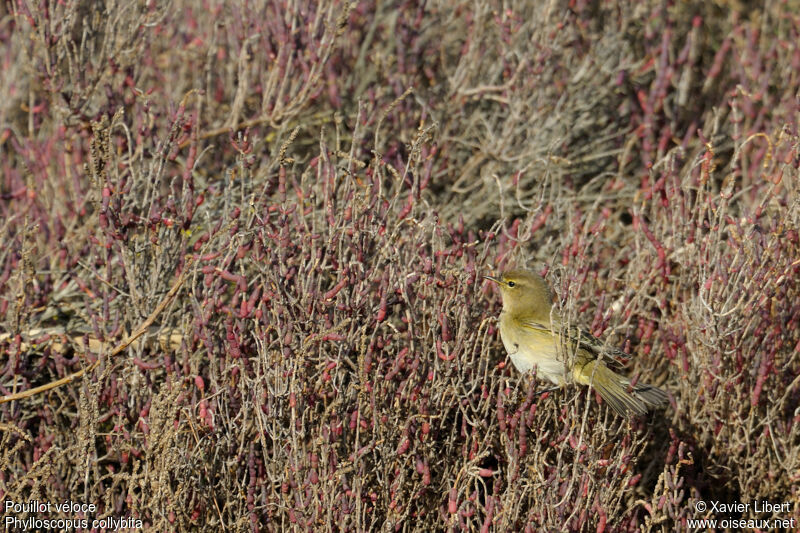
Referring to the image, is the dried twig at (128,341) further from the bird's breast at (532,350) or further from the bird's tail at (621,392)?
the bird's tail at (621,392)

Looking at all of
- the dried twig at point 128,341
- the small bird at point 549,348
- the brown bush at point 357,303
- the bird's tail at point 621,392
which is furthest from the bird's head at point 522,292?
the dried twig at point 128,341

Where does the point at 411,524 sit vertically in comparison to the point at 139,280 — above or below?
below

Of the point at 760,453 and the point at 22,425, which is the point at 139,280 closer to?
the point at 22,425

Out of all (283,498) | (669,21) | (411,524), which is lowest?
(411,524)

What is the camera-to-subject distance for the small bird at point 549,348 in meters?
3.29

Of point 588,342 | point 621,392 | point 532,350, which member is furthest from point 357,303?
point 621,392

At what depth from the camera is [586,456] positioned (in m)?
3.13

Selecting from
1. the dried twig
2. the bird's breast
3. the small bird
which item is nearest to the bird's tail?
the small bird

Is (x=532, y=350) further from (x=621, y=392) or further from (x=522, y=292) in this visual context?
(x=621, y=392)

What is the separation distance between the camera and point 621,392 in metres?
3.34

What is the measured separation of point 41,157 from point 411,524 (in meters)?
2.99

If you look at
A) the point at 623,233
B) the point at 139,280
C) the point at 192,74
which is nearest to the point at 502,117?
the point at 623,233

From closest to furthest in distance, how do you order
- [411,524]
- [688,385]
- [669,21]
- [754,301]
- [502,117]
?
[411,524] → [754,301] → [688,385] → [502,117] → [669,21]

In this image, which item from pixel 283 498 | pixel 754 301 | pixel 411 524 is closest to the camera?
pixel 283 498
